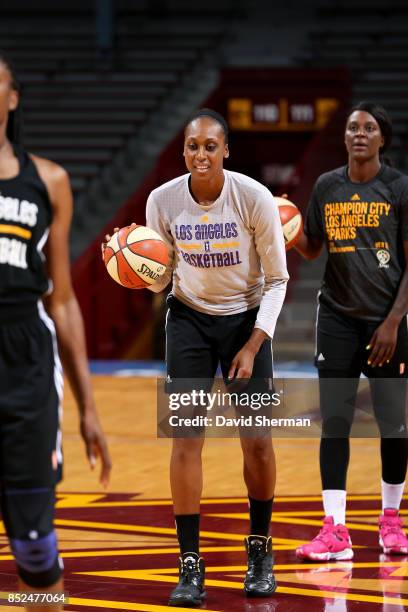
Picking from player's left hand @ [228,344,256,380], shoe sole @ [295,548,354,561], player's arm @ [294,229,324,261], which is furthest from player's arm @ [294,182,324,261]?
shoe sole @ [295,548,354,561]

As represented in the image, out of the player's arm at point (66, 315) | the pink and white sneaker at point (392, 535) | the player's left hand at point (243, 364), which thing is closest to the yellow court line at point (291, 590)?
the pink and white sneaker at point (392, 535)

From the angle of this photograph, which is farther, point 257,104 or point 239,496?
point 257,104

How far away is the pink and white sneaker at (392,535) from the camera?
5121 mm

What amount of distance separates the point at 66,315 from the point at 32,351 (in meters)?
0.15

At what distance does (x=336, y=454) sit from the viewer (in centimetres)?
514

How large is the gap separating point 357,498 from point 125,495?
4.10 feet

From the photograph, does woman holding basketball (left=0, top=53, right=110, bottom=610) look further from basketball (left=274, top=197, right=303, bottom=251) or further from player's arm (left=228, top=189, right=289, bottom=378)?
basketball (left=274, top=197, right=303, bottom=251)

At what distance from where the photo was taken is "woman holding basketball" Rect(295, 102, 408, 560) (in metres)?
5.10

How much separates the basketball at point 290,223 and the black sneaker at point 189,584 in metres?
1.44

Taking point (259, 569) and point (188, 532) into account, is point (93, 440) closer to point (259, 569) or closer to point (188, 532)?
point (188, 532)

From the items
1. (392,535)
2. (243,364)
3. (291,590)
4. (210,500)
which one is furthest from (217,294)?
(210,500)

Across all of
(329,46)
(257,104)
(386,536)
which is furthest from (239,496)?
(329,46)

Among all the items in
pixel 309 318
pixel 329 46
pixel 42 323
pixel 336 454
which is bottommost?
pixel 309 318

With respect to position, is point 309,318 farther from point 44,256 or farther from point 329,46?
point 44,256
